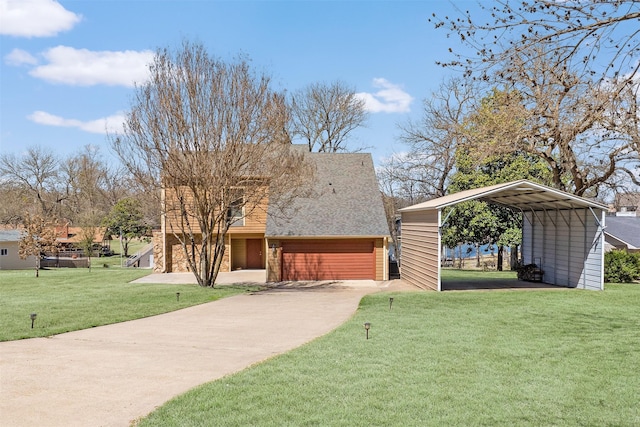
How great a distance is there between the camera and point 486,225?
27.1 m

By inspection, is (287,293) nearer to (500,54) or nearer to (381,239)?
(381,239)

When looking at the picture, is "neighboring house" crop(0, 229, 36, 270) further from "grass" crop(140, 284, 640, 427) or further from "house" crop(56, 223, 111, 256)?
"grass" crop(140, 284, 640, 427)

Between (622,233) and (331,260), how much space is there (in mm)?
17027

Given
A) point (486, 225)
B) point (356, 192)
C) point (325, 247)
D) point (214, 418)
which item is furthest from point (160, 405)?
point (486, 225)

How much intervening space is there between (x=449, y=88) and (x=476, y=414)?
27.2 meters

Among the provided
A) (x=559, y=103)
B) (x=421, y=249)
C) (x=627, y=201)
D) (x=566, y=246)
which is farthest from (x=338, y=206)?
(x=627, y=201)

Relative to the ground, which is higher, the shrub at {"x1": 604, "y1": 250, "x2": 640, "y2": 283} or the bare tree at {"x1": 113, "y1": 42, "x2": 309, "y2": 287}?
the bare tree at {"x1": 113, "y1": 42, "x2": 309, "y2": 287}

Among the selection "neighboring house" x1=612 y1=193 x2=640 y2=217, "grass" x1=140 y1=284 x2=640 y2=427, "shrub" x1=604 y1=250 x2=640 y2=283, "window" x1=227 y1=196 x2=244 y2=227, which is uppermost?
"neighboring house" x1=612 y1=193 x2=640 y2=217

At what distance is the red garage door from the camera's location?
904 inches

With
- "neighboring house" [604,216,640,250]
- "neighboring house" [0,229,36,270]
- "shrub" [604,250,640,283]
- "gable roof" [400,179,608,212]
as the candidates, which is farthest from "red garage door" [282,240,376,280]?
"neighboring house" [0,229,36,270]

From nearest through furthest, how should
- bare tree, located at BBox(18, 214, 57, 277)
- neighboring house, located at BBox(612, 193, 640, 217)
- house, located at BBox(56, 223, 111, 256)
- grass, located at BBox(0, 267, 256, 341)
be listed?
grass, located at BBox(0, 267, 256, 341) → neighboring house, located at BBox(612, 193, 640, 217) → bare tree, located at BBox(18, 214, 57, 277) → house, located at BBox(56, 223, 111, 256)

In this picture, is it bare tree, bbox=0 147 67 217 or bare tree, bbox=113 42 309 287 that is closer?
bare tree, bbox=113 42 309 287

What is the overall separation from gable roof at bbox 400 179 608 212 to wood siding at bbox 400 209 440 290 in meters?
0.50

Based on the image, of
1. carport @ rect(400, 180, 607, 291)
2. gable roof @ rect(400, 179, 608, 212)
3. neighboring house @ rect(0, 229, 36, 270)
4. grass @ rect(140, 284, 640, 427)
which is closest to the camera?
grass @ rect(140, 284, 640, 427)
